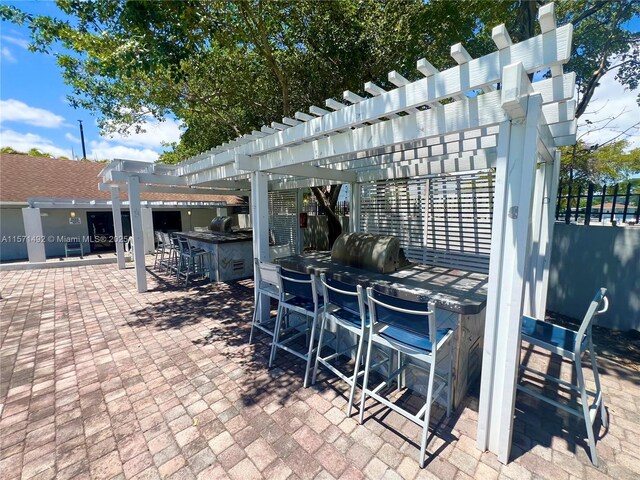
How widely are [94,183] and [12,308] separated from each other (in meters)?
10.5

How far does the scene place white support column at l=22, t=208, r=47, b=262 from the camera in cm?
879

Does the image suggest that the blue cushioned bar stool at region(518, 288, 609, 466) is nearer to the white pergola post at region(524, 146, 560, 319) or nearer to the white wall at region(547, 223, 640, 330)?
the white pergola post at region(524, 146, 560, 319)

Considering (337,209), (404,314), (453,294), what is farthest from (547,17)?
(337,209)

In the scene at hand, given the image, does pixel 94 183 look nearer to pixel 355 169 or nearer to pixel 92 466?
pixel 355 169

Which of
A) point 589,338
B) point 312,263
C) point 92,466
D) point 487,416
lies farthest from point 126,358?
point 589,338

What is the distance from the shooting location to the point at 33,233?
888 cm

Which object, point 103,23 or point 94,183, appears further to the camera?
point 94,183

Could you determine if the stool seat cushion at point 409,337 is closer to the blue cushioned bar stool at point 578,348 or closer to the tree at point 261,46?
the blue cushioned bar stool at point 578,348

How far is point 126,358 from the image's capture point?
11.3ft

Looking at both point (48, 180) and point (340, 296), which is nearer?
point (340, 296)

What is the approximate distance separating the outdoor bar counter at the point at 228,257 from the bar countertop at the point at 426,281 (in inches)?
118

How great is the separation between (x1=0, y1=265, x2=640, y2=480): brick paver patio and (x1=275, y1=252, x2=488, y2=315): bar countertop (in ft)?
3.27

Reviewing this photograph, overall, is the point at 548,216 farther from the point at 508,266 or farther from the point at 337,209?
the point at 337,209

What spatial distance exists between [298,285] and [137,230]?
530cm
